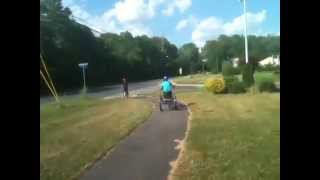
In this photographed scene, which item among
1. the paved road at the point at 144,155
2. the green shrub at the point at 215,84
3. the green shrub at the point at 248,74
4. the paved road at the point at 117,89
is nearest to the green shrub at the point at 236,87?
the green shrub at the point at 248,74

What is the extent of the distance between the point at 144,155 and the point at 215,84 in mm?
1929

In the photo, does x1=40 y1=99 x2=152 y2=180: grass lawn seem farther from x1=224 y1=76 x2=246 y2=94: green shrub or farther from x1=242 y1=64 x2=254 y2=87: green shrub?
x1=242 y1=64 x2=254 y2=87: green shrub

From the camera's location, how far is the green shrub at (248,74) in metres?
7.34

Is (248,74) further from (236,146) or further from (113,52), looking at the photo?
(113,52)

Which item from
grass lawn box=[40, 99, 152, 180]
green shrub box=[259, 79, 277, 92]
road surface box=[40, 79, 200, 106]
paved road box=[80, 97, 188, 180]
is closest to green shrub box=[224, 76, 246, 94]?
green shrub box=[259, 79, 277, 92]

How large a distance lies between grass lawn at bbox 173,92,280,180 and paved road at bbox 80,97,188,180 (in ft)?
0.59

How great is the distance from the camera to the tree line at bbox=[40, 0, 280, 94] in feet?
20.6

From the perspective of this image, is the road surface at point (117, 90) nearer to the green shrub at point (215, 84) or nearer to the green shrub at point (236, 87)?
the green shrub at point (215, 84)

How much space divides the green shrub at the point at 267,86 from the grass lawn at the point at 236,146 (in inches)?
4.7

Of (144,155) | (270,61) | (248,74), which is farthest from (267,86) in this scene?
(144,155)

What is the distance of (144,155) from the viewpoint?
6156mm

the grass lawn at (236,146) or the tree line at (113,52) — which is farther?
the tree line at (113,52)
